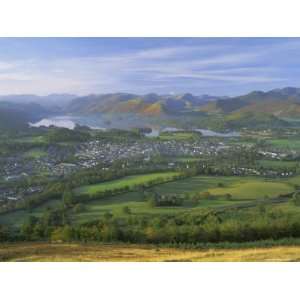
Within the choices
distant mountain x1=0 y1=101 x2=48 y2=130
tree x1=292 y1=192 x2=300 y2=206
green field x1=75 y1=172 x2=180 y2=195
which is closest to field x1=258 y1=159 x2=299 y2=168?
tree x1=292 y1=192 x2=300 y2=206

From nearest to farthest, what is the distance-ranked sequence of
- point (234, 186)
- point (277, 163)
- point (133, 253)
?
point (133, 253) < point (234, 186) < point (277, 163)

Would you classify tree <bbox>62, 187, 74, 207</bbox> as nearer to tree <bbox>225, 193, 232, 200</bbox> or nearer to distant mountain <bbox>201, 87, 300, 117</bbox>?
tree <bbox>225, 193, 232, 200</bbox>

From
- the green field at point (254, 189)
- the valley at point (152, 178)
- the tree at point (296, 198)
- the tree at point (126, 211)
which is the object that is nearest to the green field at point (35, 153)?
the valley at point (152, 178)

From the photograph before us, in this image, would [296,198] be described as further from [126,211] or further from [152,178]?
[126,211]

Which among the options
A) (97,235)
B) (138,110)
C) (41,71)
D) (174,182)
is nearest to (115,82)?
(138,110)

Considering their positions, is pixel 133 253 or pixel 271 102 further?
pixel 271 102

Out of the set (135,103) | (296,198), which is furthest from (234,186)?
(135,103)

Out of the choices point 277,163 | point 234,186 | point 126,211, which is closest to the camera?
point 126,211
